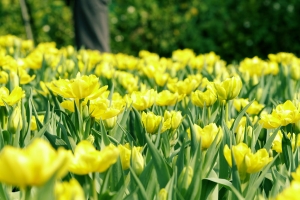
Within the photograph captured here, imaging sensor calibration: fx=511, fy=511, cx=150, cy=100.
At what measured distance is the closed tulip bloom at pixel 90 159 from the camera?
2.85 ft

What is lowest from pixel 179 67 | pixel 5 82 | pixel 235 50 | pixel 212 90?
pixel 235 50

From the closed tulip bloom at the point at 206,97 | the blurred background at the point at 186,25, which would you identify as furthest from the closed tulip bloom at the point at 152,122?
the blurred background at the point at 186,25

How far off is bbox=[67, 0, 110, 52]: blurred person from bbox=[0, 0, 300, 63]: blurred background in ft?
8.05

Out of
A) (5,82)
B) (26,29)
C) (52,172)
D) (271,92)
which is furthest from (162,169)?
(26,29)

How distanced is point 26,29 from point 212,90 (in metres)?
5.55

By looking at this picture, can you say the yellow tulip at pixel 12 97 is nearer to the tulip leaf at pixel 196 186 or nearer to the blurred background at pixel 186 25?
the tulip leaf at pixel 196 186

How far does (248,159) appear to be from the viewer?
1091 millimetres

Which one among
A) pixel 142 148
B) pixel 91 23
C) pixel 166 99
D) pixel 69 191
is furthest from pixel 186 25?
pixel 69 191

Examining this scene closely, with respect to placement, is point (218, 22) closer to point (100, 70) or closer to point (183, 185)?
point (100, 70)

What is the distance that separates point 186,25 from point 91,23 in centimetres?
269

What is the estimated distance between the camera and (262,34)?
6.81 meters

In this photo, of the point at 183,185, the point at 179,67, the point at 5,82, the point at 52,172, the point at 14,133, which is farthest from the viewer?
the point at 179,67

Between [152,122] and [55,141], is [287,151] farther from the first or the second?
[55,141]

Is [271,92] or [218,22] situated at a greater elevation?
[271,92]
